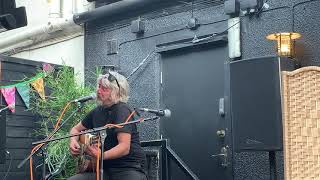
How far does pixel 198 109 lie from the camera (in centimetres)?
623

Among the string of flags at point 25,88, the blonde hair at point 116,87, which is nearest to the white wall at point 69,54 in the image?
the string of flags at point 25,88

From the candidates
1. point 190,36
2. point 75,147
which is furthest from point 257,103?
point 190,36

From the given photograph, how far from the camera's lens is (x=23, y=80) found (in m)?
6.75

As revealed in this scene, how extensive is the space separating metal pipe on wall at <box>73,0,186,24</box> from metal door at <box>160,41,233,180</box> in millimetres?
667

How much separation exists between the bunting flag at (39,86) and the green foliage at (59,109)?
0.20 ft

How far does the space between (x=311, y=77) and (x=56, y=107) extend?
404 centimetres

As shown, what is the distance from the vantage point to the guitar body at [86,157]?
4.32 metres

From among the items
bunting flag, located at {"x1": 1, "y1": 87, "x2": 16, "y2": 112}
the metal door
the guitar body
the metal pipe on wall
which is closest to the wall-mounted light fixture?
the metal door

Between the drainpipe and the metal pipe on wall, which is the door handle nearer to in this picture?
the metal pipe on wall

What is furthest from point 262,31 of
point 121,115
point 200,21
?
point 121,115

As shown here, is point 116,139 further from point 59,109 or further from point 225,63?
point 59,109

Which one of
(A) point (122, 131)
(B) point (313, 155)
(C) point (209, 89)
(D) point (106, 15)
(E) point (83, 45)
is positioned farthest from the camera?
(E) point (83, 45)

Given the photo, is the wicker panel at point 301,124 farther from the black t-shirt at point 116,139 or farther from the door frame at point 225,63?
the door frame at point 225,63

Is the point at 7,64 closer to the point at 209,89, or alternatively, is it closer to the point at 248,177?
the point at 209,89
